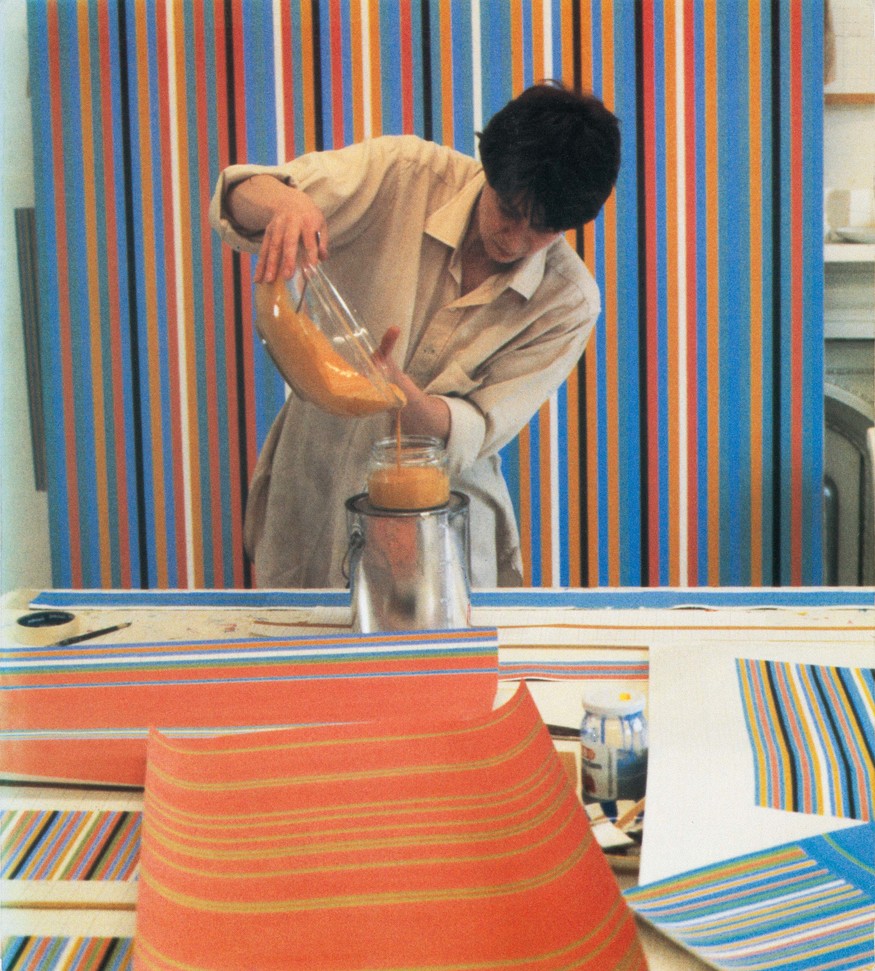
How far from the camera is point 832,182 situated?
1.32 metres

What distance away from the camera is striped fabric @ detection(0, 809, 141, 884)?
19.6 inches

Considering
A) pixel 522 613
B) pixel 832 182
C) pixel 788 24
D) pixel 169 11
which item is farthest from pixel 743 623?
pixel 169 11

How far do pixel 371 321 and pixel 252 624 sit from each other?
0.44 metres

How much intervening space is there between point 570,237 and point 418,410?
0.38 m

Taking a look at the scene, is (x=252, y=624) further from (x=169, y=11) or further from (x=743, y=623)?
(x=169, y=11)

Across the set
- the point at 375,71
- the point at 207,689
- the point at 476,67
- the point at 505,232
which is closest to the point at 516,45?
the point at 476,67

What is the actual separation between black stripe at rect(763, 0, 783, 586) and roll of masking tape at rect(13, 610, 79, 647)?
0.87m

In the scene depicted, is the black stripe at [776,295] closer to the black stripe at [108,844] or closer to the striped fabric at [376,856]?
the striped fabric at [376,856]

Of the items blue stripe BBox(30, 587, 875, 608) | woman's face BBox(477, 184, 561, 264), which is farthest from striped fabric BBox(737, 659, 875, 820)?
woman's face BBox(477, 184, 561, 264)

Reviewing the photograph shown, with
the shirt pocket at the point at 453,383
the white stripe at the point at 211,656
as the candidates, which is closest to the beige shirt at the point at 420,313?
the shirt pocket at the point at 453,383

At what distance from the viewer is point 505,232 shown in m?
1.18

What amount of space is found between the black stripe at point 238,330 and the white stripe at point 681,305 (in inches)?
21.4

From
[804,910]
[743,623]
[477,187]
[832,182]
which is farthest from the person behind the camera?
[832,182]

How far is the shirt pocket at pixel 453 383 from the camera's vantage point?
1219 mm
